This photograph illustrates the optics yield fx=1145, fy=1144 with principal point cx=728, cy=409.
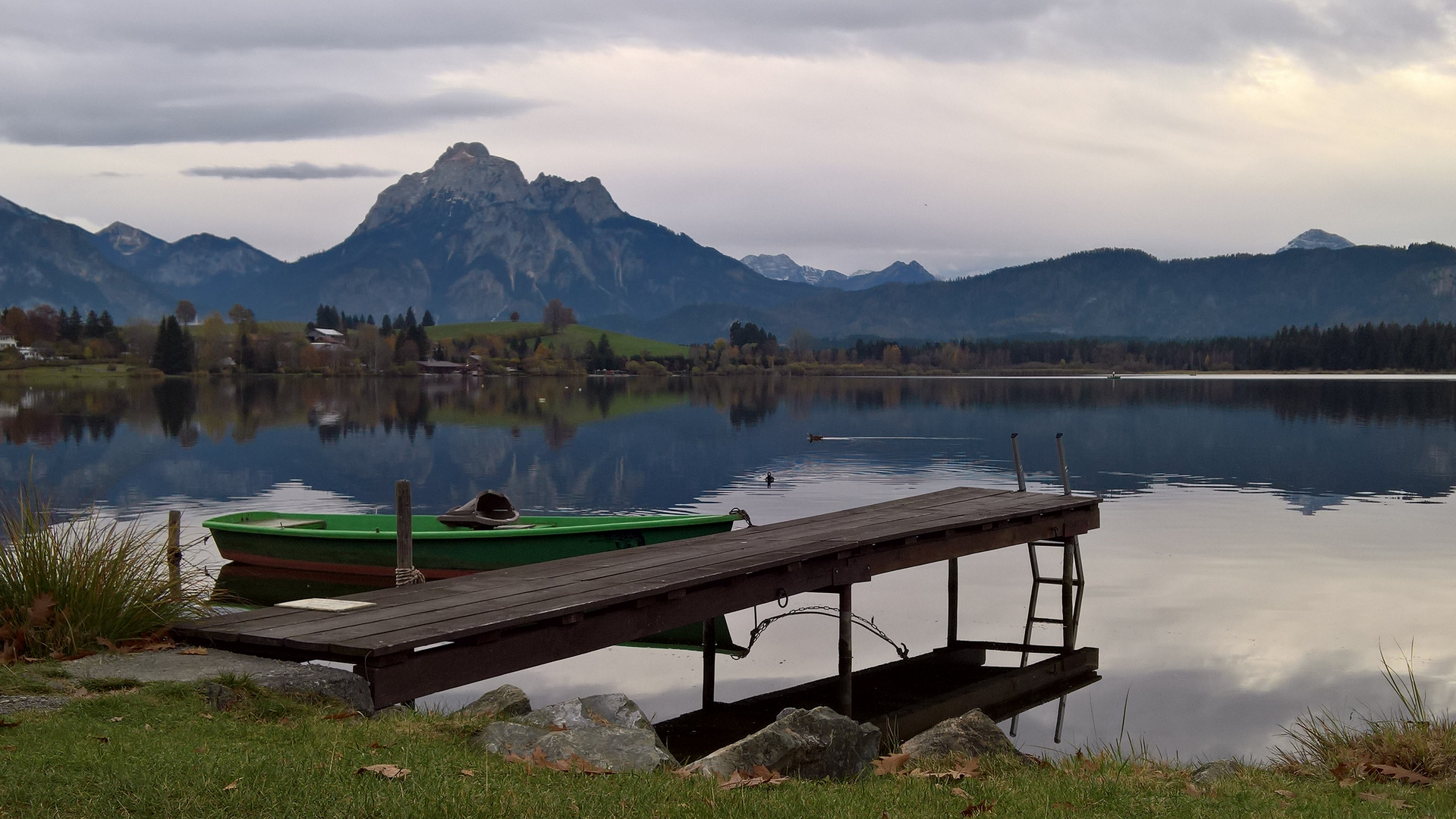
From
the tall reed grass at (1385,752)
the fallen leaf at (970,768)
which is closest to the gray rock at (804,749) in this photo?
the fallen leaf at (970,768)

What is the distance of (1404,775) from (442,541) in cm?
1918

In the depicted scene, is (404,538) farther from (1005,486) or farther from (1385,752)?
(1005,486)

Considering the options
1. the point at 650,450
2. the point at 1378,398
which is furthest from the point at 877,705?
the point at 1378,398

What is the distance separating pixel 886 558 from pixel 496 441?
5540 cm

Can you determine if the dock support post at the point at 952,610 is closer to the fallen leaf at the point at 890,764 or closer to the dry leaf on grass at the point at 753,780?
the fallen leaf at the point at 890,764

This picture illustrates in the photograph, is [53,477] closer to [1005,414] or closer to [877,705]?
[877,705]

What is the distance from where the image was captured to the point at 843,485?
4766cm

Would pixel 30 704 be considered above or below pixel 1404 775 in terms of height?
above

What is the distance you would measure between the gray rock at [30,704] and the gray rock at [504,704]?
472cm

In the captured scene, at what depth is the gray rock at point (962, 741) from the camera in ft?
40.5

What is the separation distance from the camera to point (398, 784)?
8.16 m

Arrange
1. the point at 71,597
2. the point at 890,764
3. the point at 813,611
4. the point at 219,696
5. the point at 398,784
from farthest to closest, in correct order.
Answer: the point at 813,611
the point at 71,597
the point at 890,764
the point at 219,696
the point at 398,784

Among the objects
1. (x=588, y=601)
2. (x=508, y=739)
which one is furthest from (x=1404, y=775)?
(x=588, y=601)

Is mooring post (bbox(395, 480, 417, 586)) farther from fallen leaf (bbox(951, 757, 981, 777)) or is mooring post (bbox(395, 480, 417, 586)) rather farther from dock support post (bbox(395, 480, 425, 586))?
fallen leaf (bbox(951, 757, 981, 777))
